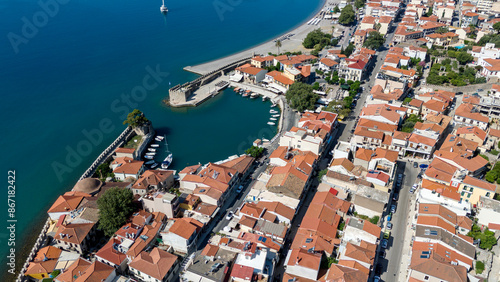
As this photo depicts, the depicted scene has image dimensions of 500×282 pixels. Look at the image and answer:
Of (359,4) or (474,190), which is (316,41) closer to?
(359,4)

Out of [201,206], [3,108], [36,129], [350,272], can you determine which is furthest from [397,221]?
[3,108]

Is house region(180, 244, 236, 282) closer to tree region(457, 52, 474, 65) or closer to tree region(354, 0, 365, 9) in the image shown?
tree region(457, 52, 474, 65)

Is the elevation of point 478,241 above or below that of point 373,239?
below

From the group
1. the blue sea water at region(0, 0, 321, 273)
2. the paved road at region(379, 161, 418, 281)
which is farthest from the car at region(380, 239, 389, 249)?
the blue sea water at region(0, 0, 321, 273)

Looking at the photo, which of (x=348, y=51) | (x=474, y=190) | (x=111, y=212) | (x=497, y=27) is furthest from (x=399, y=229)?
(x=497, y=27)

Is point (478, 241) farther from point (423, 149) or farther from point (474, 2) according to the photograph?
point (474, 2)

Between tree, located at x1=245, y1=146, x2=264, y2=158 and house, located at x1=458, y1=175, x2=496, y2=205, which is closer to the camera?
house, located at x1=458, y1=175, x2=496, y2=205
